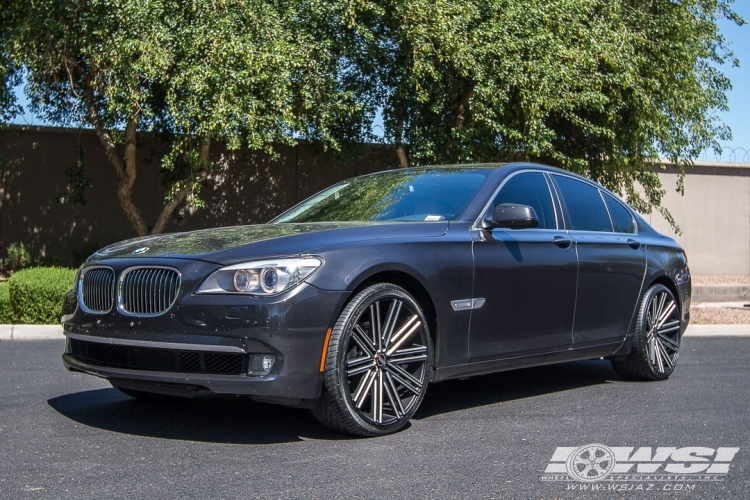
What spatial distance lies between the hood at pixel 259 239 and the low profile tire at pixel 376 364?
1.18ft

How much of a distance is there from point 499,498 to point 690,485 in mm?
993

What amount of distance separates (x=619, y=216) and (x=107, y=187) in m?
13.5

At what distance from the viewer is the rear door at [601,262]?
22.5ft

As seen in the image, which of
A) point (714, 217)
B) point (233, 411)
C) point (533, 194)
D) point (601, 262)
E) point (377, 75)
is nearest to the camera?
point (233, 411)

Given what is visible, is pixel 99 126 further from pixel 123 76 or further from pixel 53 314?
pixel 53 314

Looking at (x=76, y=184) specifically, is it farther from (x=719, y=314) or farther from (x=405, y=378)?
(x=405, y=378)

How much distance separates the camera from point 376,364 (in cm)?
529

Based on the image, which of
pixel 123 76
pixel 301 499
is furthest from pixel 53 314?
pixel 301 499

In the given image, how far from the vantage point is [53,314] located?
11539mm

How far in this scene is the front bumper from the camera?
4832mm

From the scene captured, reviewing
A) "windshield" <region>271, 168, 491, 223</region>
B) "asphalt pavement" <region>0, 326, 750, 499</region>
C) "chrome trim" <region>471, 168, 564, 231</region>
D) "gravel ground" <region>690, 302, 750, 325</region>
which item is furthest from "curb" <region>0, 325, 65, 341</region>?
"gravel ground" <region>690, 302, 750, 325</region>

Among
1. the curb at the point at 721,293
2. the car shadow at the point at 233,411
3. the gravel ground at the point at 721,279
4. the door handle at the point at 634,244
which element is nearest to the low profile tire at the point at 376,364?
the car shadow at the point at 233,411
